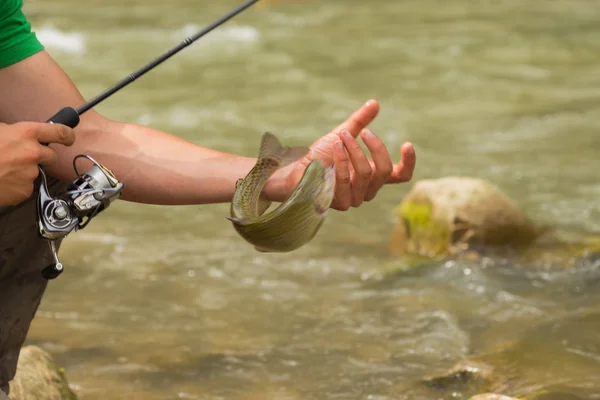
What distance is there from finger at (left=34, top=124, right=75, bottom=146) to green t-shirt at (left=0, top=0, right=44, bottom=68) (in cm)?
32

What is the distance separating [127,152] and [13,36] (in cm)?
41

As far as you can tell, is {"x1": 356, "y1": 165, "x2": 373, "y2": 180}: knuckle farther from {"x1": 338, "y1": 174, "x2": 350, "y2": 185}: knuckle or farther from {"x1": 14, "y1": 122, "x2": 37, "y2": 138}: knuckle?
{"x1": 14, "y1": 122, "x2": 37, "y2": 138}: knuckle

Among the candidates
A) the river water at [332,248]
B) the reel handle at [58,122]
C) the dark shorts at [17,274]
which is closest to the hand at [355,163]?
the reel handle at [58,122]

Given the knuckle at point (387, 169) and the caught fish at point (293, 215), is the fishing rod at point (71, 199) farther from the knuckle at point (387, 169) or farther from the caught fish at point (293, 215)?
the knuckle at point (387, 169)

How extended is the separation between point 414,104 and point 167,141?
750 centimetres

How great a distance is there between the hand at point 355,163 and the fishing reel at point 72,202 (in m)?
0.44

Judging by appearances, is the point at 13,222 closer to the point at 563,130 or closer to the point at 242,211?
the point at 242,211

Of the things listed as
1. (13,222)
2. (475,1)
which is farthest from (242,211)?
Result: (475,1)

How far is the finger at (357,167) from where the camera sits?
2.31 meters

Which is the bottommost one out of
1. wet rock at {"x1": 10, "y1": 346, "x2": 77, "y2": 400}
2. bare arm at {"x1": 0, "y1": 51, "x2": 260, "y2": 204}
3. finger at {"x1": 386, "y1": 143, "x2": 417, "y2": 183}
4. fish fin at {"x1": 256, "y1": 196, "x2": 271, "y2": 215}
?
wet rock at {"x1": 10, "y1": 346, "x2": 77, "y2": 400}

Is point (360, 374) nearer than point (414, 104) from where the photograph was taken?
Yes

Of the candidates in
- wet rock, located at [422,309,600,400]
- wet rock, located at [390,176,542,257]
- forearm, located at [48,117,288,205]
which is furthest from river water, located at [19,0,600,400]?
forearm, located at [48,117,288,205]

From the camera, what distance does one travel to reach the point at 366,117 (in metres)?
2.48

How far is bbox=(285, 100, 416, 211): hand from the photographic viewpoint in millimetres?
2316
